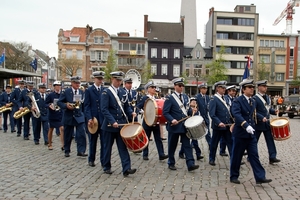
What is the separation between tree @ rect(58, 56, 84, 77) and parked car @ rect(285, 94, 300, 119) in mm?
36546

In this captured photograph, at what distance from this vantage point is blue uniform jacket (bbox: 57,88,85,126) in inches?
392

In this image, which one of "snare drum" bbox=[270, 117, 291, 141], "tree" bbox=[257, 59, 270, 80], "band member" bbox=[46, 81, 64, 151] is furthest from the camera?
"tree" bbox=[257, 59, 270, 80]

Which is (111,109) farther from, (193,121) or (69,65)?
(69,65)

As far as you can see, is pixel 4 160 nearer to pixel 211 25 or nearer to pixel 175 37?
pixel 175 37

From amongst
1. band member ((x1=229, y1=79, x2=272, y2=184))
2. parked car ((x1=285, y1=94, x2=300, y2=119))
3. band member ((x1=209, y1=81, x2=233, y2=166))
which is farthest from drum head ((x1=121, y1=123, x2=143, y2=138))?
parked car ((x1=285, y1=94, x2=300, y2=119))

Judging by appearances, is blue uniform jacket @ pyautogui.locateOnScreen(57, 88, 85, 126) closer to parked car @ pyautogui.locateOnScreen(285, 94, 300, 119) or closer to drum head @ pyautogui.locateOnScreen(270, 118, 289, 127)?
drum head @ pyautogui.locateOnScreen(270, 118, 289, 127)

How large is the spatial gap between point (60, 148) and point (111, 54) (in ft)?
133

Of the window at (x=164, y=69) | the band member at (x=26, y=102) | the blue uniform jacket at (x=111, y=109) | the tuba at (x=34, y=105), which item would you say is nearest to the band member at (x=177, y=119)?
the blue uniform jacket at (x=111, y=109)

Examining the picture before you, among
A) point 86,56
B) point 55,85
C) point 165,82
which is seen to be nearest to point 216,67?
point 165,82

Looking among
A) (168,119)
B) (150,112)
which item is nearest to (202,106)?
(150,112)

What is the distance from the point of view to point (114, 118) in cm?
775

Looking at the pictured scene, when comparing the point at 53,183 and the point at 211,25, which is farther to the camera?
the point at 211,25

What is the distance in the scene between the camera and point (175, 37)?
2393 inches

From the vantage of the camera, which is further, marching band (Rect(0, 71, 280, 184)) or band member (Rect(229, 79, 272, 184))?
marching band (Rect(0, 71, 280, 184))
